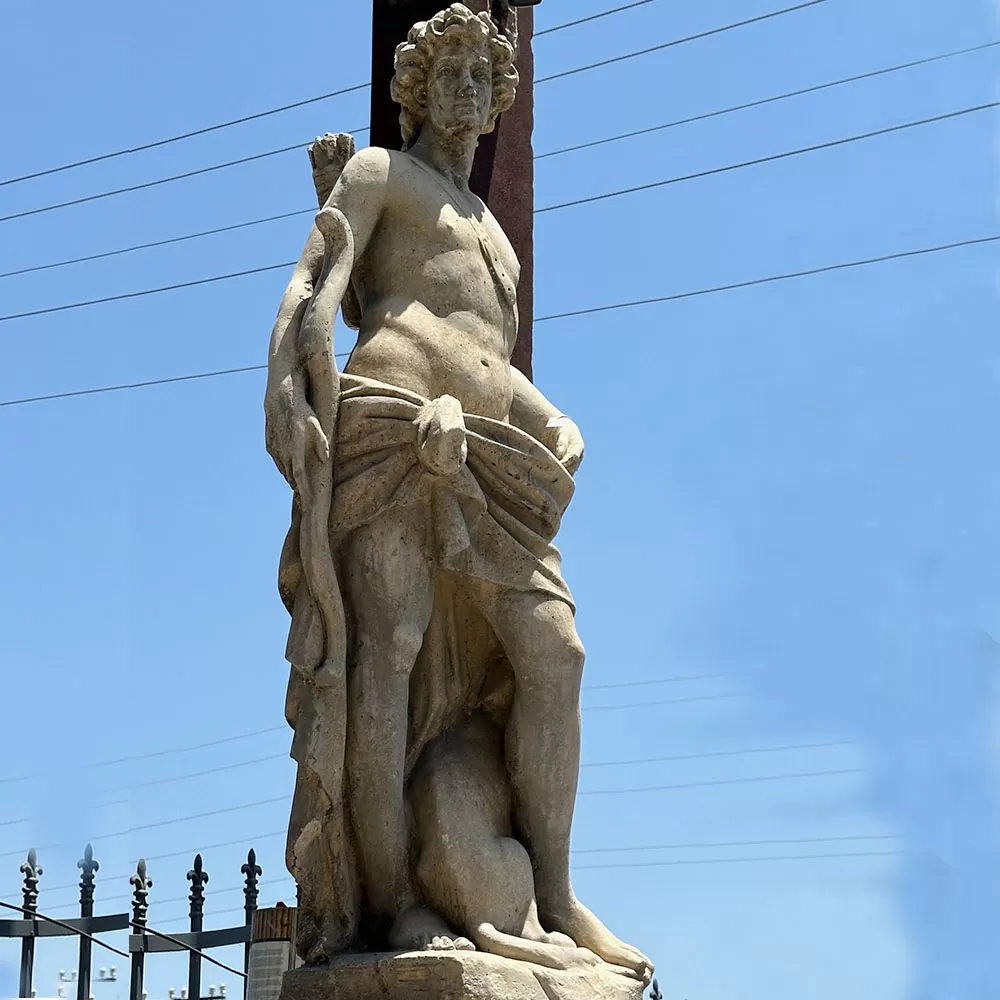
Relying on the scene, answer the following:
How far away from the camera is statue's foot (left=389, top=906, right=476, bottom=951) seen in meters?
6.19

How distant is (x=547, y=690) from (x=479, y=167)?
2.17 metres

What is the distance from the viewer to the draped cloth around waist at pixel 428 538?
21.0ft

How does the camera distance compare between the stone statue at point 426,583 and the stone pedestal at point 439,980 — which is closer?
the stone pedestal at point 439,980

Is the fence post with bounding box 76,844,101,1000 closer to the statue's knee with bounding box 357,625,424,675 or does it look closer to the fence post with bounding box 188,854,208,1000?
the fence post with bounding box 188,854,208,1000

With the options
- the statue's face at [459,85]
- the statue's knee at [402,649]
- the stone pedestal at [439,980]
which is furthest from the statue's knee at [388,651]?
the statue's face at [459,85]

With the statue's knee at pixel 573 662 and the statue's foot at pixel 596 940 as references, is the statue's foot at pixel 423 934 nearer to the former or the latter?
the statue's foot at pixel 596 940

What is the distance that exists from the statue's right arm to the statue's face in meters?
0.31

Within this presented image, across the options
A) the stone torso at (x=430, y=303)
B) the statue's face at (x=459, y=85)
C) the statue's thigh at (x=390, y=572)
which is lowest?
the statue's thigh at (x=390, y=572)

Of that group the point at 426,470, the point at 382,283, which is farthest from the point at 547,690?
the point at 382,283

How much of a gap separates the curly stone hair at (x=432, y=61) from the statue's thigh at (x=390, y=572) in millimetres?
1534

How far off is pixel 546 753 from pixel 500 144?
2.47 m

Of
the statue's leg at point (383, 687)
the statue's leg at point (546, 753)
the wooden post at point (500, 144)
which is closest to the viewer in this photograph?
the statue's leg at point (383, 687)

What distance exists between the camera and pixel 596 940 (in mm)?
6633

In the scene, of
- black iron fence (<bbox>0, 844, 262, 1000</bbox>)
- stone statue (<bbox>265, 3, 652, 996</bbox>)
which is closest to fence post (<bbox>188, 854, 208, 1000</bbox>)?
black iron fence (<bbox>0, 844, 262, 1000</bbox>)
